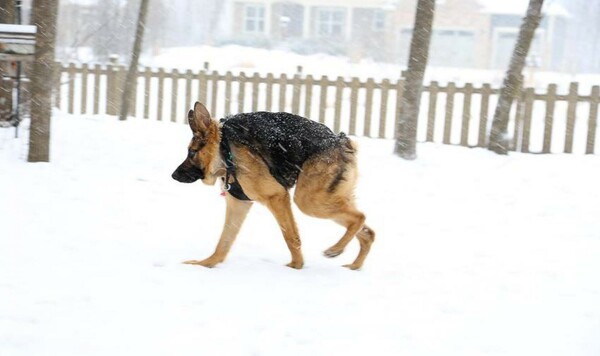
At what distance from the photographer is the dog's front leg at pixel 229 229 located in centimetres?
513

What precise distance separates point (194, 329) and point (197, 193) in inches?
155

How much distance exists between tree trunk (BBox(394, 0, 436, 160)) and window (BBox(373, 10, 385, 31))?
123ft

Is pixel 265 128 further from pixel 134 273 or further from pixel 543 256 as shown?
pixel 543 256

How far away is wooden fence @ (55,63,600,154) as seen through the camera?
11594 millimetres

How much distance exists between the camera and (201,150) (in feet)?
16.6

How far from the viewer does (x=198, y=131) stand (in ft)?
16.5

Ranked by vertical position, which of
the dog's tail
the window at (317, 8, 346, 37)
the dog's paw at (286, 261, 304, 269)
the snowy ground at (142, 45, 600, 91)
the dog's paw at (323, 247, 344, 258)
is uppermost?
the window at (317, 8, 346, 37)

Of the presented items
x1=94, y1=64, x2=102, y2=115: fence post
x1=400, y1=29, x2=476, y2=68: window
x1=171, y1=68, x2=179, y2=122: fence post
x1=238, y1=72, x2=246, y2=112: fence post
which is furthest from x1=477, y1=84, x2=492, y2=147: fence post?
x1=400, y1=29, x2=476, y2=68: window

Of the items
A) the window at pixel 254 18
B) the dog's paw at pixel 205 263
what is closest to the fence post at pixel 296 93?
the dog's paw at pixel 205 263

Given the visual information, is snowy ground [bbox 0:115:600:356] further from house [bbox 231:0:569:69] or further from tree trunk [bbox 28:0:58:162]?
house [bbox 231:0:569:69]

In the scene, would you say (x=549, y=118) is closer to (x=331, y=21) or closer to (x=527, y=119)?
(x=527, y=119)

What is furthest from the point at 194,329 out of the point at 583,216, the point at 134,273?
the point at 583,216

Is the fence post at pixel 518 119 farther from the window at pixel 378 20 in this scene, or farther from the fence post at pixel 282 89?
the window at pixel 378 20

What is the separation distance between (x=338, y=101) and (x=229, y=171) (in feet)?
27.0
